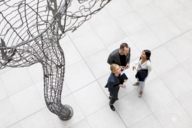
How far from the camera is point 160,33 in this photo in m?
7.12

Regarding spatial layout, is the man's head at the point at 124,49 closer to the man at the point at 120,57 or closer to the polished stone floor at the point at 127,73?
the man at the point at 120,57

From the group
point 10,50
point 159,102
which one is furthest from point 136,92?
point 10,50

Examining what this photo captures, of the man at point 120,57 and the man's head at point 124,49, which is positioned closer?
the man's head at point 124,49

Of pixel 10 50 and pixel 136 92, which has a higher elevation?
pixel 10 50

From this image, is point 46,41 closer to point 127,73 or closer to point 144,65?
point 144,65

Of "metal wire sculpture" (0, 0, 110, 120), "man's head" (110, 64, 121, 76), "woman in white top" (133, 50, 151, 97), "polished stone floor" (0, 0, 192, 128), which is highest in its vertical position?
"metal wire sculpture" (0, 0, 110, 120)

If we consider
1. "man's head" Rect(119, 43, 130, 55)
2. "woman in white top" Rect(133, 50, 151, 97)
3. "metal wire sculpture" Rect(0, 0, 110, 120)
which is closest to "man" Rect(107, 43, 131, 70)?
"man's head" Rect(119, 43, 130, 55)

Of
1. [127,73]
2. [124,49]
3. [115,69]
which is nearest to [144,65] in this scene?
[124,49]

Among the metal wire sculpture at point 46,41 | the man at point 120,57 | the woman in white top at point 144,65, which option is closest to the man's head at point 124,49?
the man at point 120,57

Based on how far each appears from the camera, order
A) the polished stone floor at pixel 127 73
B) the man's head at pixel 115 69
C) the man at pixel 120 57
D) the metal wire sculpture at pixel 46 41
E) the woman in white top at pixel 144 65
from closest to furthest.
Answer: the metal wire sculpture at pixel 46 41, the man's head at pixel 115 69, the woman in white top at pixel 144 65, the man at pixel 120 57, the polished stone floor at pixel 127 73

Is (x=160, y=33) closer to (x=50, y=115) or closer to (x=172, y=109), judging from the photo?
(x=172, y=109)

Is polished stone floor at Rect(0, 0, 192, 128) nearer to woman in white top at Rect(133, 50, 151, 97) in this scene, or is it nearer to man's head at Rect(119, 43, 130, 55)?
woman in white top at Rect(133, 50, 151, 97)

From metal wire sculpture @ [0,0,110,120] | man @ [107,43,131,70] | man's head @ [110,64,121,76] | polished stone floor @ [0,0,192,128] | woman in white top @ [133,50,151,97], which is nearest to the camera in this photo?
metal wire sculpture @ [0,0,110,120]

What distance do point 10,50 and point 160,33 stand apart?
4.90m
